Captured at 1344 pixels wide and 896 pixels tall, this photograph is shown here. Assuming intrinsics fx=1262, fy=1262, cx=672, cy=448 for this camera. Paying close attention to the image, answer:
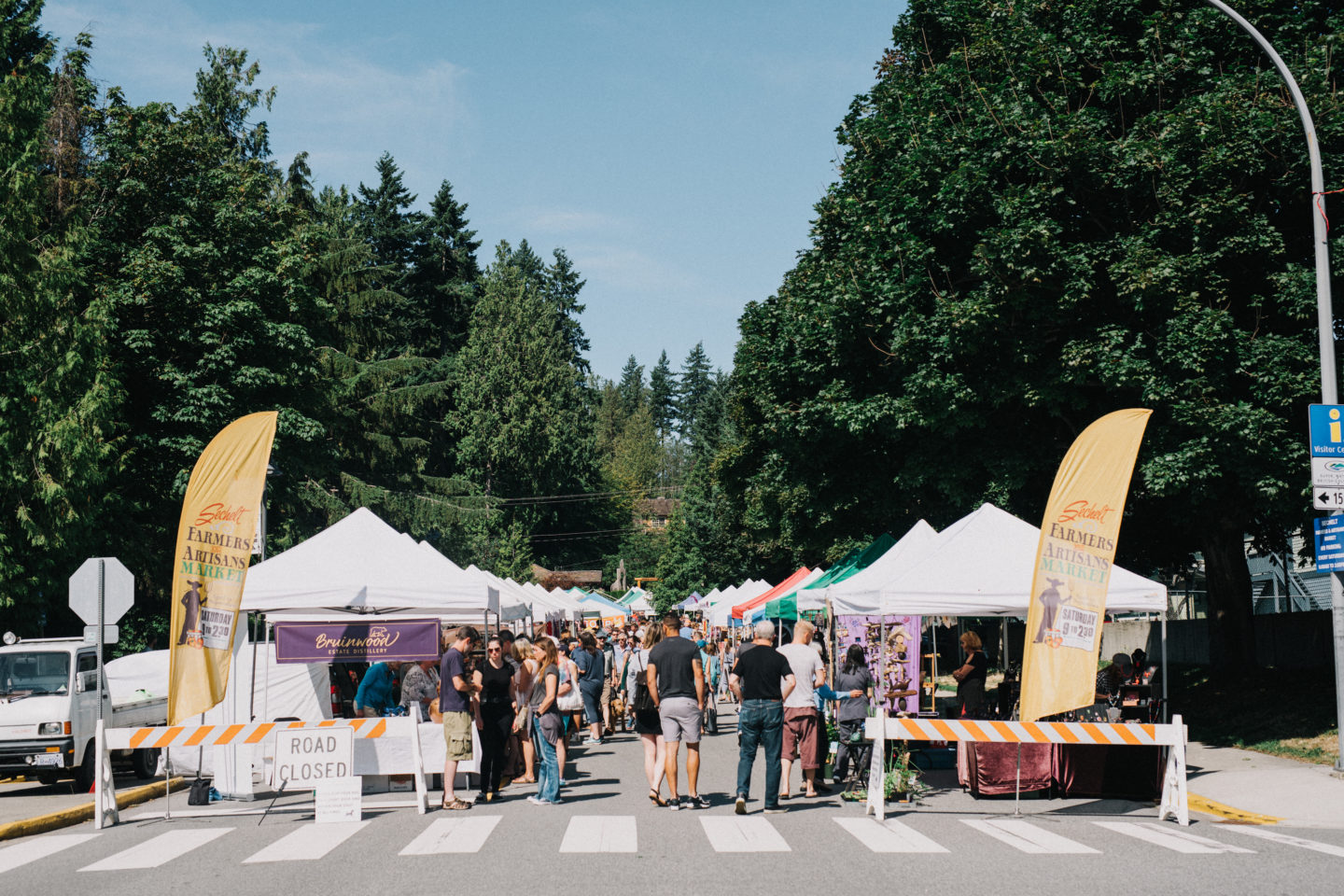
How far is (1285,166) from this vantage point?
18.2 meters

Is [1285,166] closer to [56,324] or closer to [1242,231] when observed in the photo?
[1242,231]

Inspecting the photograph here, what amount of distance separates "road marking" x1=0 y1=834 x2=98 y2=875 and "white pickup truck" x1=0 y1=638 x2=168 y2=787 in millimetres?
4652

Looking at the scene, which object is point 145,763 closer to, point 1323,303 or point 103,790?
point 103,790

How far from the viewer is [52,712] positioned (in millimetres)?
16719

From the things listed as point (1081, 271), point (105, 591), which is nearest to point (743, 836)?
point (105, 591)

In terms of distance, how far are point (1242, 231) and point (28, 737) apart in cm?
1815

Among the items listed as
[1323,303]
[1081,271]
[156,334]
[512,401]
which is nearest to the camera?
Result: [1323,303]

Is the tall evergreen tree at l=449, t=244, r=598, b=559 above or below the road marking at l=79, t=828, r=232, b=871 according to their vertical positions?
above

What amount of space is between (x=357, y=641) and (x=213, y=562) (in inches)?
91.4

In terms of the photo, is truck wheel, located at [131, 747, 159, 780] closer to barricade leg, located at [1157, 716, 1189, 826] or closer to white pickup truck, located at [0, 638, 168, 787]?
white pickup truck, located at [0, 638, 168, 787]

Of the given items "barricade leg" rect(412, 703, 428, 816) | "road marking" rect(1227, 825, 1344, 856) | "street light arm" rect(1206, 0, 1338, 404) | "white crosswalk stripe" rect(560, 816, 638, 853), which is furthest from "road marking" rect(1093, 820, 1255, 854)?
"barricade leg" rect(412, 703, 428, 816)

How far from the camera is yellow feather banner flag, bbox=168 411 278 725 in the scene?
13227 mm

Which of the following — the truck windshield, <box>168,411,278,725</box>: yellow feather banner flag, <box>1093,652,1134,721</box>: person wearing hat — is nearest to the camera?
<box>168,411,278,725</box>: yellow feather banner flag

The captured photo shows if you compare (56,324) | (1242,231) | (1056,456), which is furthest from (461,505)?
(1242,231)
